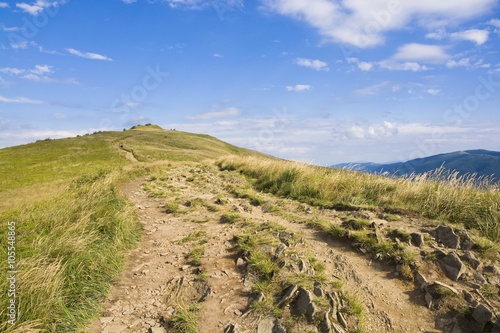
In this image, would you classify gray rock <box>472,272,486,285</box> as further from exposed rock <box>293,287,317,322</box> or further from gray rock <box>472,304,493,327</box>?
exposed rock <box>293,287,317,322</box>

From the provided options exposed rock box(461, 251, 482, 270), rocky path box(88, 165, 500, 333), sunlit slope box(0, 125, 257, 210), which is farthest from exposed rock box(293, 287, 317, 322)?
sunlit slope box(0, 125, 257, 210)

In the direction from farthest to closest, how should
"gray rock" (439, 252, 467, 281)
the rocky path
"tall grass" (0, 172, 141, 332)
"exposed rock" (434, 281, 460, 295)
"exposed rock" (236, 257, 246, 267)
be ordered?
"exposed rock" (236, 257, 246, 267), "gray rock" (439, 252, 467, 281), "exposed rock" (434, 281, 460, 295), the rocky path, "tall grass" (0, 172, 141, 332)

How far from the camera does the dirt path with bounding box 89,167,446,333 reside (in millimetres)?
5047

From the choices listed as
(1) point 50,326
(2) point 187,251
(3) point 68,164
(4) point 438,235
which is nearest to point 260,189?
(2) point 187,251

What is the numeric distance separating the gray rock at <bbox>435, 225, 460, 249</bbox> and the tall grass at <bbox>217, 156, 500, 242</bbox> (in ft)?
3.97

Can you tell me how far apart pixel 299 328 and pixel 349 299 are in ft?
3.63

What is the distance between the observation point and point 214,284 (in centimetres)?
611

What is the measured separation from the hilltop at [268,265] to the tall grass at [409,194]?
0.05 meters

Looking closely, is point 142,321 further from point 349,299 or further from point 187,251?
point 349,299

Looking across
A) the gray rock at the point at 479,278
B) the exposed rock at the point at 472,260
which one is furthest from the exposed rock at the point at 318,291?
the exposed rock at the point at 472,260

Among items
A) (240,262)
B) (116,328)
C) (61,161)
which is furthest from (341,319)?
(61,161)

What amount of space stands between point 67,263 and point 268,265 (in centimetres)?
398

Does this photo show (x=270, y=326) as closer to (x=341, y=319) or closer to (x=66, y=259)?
(x=341, y=319)

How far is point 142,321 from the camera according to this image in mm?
5191
